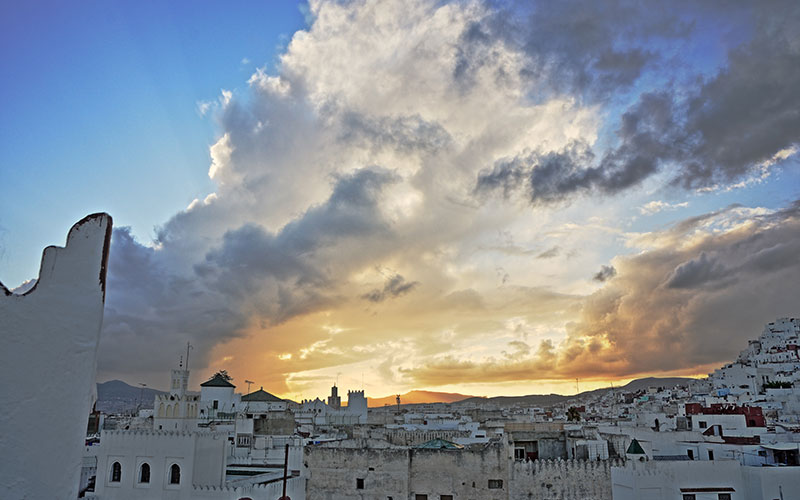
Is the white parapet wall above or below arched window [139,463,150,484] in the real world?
above

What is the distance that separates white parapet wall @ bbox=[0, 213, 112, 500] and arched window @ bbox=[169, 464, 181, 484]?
27841mm

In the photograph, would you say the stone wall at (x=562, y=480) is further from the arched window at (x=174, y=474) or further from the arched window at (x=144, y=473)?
the arched window at (x=144, y=473)

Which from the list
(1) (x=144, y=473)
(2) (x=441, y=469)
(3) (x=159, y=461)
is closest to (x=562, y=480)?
(2) (x=441, y=469)

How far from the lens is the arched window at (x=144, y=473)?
3092cm

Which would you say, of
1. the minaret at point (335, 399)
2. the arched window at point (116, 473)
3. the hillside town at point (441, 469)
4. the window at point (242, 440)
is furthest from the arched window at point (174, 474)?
the minaret at point (335, 399)

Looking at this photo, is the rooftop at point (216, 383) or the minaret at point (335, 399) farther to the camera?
the minaret at point (335, 399)

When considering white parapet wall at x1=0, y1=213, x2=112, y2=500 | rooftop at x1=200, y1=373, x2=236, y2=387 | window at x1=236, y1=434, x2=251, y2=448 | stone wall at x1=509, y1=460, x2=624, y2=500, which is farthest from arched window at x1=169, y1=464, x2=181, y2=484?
rooftop at x1=200, y1=373, x2=236, y2=387

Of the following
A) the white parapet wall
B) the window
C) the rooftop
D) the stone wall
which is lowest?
the stone wall

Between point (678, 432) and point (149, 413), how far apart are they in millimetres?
58287

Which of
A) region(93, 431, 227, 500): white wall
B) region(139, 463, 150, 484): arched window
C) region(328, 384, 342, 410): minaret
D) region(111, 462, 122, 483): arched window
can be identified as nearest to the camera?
region(93, 431, 227, 500): white wall

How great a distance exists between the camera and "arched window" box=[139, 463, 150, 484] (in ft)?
101

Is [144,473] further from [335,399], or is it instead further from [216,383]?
[335,399]

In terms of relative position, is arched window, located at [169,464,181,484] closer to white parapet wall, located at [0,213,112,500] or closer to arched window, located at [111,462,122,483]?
arched window, located at [111,462,122,483]

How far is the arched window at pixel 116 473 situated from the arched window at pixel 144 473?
1298mm
